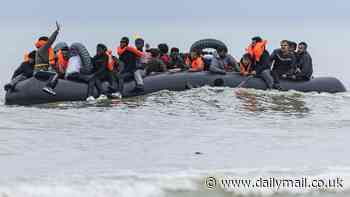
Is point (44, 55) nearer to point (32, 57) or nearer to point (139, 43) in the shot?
point (32, 57)

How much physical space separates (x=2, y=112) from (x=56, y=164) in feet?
22.5

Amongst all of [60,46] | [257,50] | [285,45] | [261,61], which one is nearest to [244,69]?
[261,61]

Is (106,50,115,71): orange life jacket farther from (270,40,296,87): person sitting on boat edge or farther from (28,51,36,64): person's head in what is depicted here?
(270,40,296,87): person sitting on boat edge

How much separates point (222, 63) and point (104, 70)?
124 inches

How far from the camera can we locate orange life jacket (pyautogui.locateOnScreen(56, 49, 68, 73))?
72.1 ft

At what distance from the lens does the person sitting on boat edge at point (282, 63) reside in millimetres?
22578

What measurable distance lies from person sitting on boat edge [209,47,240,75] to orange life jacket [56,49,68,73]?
3610mm

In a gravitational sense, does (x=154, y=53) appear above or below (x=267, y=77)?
above

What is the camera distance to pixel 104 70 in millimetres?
21578

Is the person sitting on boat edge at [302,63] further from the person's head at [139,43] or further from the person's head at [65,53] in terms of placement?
the person's head at [65,53]

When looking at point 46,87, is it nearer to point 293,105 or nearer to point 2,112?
point 2,112

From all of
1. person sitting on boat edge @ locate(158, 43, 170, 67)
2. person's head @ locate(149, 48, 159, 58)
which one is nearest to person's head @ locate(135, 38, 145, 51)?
person's head @ locate(149, 48, 159, 58)

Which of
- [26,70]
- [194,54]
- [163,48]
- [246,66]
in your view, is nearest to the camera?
[26,70]

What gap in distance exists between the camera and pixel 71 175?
36.6ft
